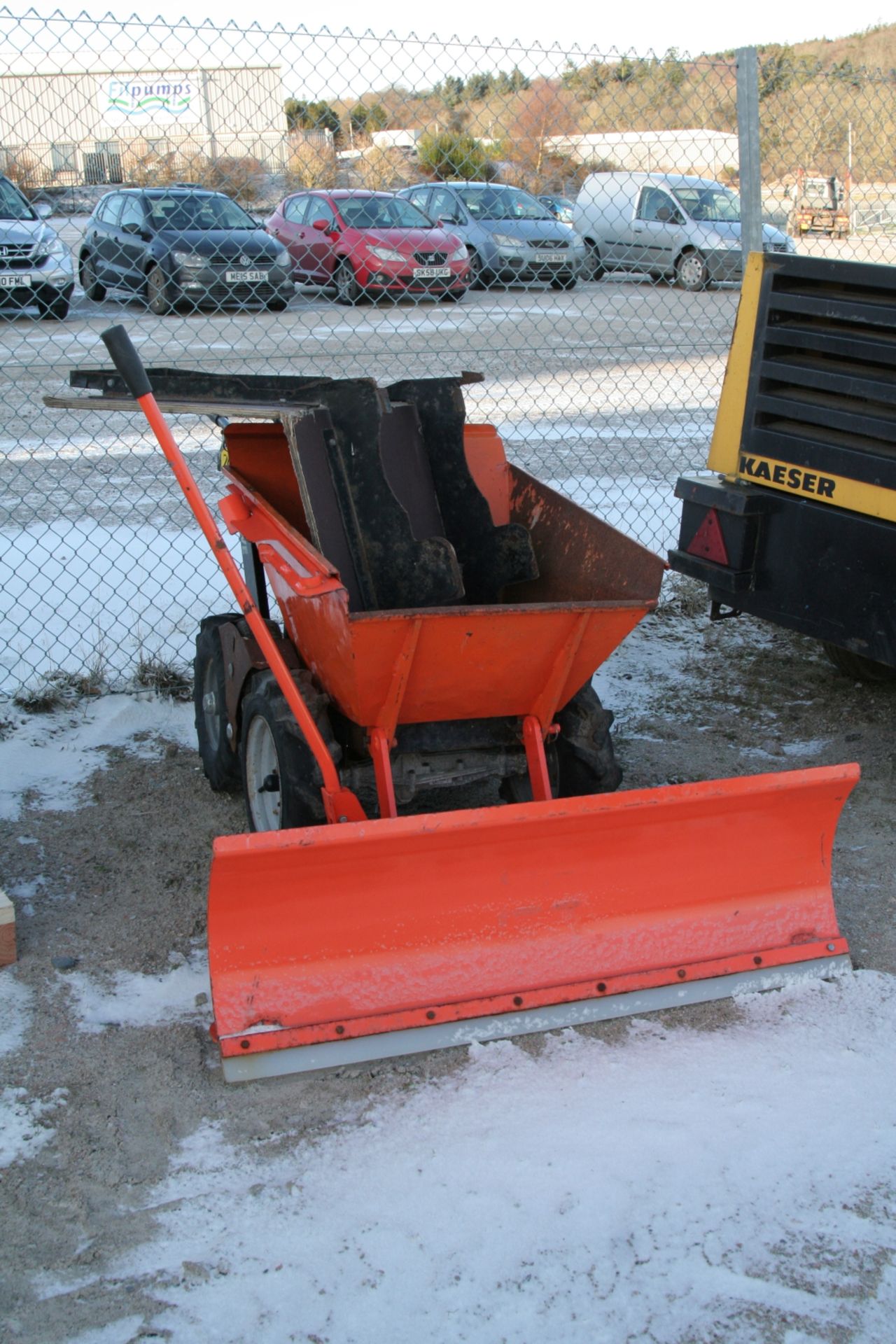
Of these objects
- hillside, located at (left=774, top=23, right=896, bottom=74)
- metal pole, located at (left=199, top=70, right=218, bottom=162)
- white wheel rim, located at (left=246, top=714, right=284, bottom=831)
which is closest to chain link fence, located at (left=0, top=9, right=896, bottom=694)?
metal pole, located at (left=199, top=70, right=218, bottom=162)

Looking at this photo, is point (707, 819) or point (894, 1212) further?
point (707, 819)

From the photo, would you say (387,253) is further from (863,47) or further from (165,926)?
(863,47)

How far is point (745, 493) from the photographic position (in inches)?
171

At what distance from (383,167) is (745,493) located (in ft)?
15.6

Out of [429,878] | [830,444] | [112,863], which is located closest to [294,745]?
[429,878]

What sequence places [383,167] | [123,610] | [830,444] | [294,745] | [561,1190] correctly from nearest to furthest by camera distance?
1. [561,1190]
2. [294,745]
3. [830,444]
4. [123,610]
5. [383,167]

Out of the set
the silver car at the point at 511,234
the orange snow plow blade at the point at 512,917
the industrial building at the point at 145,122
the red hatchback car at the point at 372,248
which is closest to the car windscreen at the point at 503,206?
the silver car at the point at 511,234

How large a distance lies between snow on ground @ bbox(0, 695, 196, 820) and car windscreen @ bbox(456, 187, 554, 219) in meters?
7.00

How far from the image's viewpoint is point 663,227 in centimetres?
1261

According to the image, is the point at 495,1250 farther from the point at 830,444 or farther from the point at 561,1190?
the point at 830,444

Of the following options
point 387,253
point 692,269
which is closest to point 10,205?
point 387,253

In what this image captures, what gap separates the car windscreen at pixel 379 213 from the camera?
1030 cm

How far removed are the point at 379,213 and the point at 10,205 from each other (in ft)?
10.3

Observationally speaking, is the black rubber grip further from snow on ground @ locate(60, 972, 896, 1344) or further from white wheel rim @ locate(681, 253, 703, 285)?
white wheel rim @ locate(681, 253, 703, 285)
